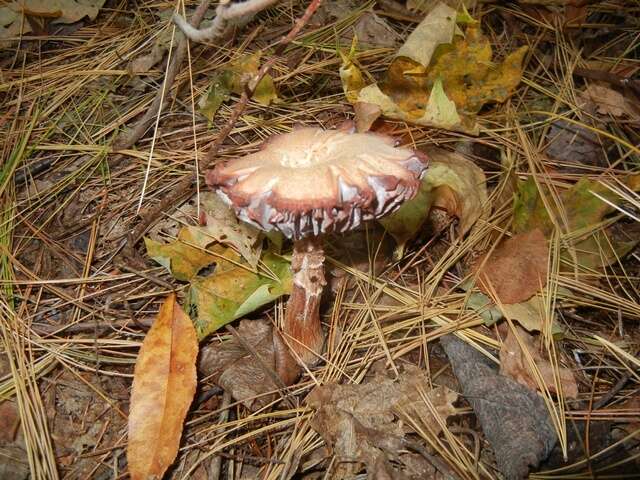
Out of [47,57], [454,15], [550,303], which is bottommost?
[550,303]

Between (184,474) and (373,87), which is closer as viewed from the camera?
(184,474)

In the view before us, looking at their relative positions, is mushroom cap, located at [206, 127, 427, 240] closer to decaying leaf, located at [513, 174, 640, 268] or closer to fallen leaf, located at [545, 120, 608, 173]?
decaying leaf, located at [513, 174, 640, 268]

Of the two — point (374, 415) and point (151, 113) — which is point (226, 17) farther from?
point (374, 415)

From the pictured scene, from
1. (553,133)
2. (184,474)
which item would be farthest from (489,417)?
(553,133)

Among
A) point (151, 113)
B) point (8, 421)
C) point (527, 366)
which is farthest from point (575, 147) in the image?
point (8, 421)

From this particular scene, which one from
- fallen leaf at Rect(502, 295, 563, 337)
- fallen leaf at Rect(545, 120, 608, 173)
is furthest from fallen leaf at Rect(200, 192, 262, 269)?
fallen leaf at Rect(545, 120, 608, 173)

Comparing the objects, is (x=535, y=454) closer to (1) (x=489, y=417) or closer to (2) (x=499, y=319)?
(1) (x=489, y=417)
